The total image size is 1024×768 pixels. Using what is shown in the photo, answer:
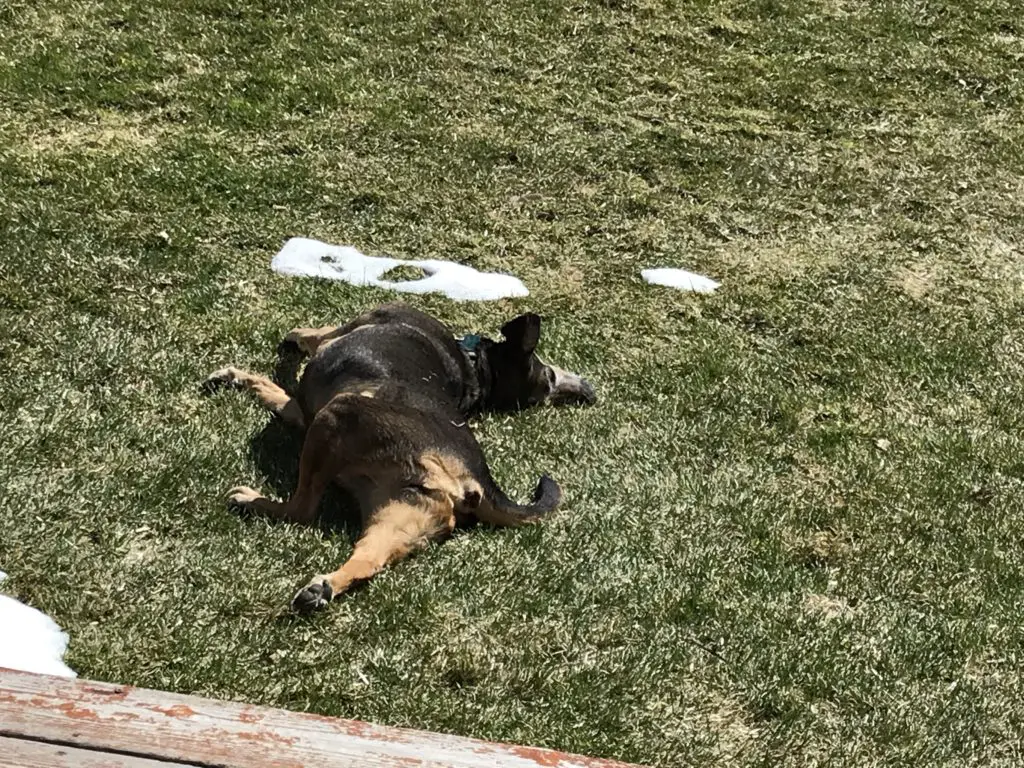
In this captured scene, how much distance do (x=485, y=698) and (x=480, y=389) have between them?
224 cm

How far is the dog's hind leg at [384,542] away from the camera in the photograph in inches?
158

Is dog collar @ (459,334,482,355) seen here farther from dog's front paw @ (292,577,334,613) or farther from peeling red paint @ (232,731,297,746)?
peeling red paint @ (232,731,297,746)

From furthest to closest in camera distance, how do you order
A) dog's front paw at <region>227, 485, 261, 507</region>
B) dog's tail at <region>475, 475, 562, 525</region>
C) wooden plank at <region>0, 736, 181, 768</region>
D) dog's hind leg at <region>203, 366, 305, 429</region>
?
dog's hind leg at <region>203, 366, 305, 429</region>
dog's tail at <region>475, 475, 562, 525</region>
dog's front paw at <region>227, 485, 261, 507</region>
wooden plank at <region>0, 736, 181, 768</region>

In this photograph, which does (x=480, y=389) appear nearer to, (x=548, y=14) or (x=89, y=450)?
(x=89, y=450)

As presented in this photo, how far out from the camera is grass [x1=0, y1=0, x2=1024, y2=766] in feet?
13.1

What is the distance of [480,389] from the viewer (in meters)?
5.75

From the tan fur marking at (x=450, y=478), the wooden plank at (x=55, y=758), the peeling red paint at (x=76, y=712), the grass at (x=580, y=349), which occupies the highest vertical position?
the wooden plank at (x=55, y=758)

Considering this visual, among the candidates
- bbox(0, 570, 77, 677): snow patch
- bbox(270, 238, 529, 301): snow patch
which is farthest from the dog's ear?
bbox(0, 570, 77, 677): snow patch

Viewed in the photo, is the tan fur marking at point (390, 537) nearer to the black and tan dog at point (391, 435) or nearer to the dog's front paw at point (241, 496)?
the black and tan dog at point (391, 435)

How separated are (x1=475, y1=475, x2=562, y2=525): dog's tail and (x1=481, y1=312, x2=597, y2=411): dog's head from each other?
98 centimetres

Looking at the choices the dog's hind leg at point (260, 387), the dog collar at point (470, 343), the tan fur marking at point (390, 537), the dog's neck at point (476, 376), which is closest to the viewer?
the tan fur marking at point (390, 537)

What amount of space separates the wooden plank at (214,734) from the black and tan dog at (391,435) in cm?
168

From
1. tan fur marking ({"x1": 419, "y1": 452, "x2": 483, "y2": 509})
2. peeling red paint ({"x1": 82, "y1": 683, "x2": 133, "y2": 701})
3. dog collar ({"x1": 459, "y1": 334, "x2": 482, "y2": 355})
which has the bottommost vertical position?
dog collar ({"x1": 459, "y1": 334, "x2": 482, "y2": 355})

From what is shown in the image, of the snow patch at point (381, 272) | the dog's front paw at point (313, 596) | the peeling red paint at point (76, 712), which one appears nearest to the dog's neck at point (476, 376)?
the snow patch at point (381, 272)
